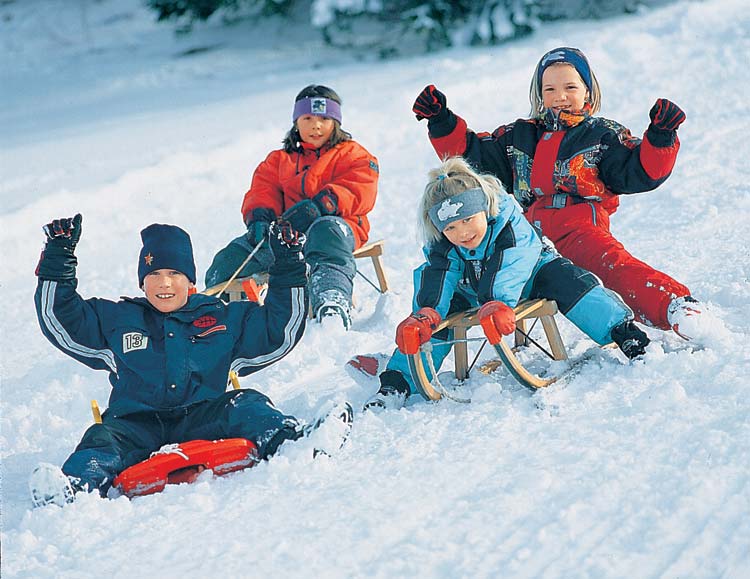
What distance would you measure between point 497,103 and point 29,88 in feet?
24.8

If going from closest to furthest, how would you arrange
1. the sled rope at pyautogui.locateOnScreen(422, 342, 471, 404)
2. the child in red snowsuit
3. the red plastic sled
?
the red plastic sled < the sled rope at pyautogui.locateOnScreen(422, 342, 471, 404) < the child in red snowsuit

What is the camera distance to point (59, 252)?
2982 millimetres

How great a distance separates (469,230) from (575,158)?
2.74 feet

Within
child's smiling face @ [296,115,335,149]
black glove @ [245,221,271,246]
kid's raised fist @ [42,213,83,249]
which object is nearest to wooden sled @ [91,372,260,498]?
kid's raised fist @ [42,213,83,249]

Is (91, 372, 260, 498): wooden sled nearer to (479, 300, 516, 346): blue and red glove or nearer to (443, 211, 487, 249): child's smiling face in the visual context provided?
(479, 300, 516, 346): blue and red glove

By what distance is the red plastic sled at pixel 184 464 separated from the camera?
2.78 metres

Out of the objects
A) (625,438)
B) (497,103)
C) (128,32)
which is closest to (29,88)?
(128,32)

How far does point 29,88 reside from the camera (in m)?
13.1

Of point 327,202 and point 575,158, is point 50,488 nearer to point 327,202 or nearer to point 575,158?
point 327,202

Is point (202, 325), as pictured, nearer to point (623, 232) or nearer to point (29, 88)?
point (623, 232)

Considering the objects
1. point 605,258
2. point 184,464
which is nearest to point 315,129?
point 605,258

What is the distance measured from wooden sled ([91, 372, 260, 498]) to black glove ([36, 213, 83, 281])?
25.4 inches

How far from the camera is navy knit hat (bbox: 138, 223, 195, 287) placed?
10.3 feet

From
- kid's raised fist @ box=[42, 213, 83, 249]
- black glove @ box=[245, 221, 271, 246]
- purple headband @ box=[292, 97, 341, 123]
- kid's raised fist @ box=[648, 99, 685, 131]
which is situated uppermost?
purple headband @ box=[292, 97, 341, 123]
